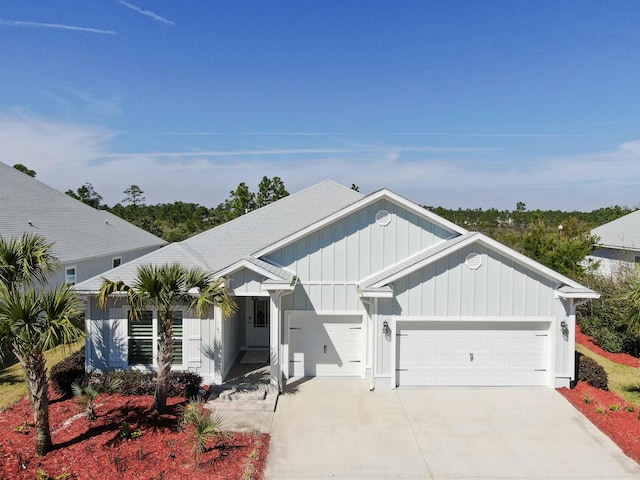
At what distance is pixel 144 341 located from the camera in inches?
506

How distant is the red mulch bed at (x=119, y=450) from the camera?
314 inches

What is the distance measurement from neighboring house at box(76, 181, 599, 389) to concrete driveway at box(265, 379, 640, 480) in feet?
3.00

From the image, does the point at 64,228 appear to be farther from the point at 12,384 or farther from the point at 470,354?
the point at 470,354

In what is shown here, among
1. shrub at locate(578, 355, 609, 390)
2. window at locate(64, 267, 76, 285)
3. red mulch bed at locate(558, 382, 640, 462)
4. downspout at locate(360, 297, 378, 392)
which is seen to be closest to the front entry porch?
downspout at locate(360, 297, 378, 392)

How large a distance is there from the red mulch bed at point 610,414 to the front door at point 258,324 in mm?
10626

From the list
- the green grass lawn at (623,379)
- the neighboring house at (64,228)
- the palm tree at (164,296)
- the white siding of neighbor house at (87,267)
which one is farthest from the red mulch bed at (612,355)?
the neighboring house at (64,228)

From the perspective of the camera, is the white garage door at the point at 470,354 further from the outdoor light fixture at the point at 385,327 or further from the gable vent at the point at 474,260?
the gable vent at the point at 474,260

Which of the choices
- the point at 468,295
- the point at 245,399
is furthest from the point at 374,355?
the point at 245,399

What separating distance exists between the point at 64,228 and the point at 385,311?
19.2m

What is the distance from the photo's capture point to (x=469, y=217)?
83938 millimetres

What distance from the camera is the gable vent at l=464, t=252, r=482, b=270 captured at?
496 inches

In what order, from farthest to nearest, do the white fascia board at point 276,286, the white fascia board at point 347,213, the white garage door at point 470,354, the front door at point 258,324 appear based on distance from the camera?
the front door at point 258,324 → the white fascia board at point 347,213 → the white garage door at point 470,354 → the white fascia board at point 276,286

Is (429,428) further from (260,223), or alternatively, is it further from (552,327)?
(260,223)

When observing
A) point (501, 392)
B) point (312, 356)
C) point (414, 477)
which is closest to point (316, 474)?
point (414, 477)
